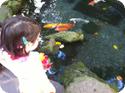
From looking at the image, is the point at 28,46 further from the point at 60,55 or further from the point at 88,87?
the point at 60,55

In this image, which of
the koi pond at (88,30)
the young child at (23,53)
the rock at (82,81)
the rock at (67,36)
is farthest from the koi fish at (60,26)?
the young child at (23,53)

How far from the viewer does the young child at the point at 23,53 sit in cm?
284

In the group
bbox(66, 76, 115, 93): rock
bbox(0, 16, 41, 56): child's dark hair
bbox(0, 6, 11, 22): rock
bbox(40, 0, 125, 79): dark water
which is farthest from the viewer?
bbox(0, 6, 11, 22): rock

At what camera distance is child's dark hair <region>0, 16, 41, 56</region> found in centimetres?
283

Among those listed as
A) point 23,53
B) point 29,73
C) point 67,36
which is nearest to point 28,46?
point 23,53

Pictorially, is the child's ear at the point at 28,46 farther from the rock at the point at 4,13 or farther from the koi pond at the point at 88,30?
the rock at the point at 4,13

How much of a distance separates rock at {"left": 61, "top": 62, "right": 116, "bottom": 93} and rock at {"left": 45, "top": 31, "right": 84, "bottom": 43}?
1.32 ft

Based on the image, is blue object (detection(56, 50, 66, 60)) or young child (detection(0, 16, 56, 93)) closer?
young child (detection(0, 16, 56, 93))

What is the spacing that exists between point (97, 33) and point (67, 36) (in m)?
0.38

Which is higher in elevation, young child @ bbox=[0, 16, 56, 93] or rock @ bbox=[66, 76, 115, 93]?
young child @ bbox=[0, 16, 56, 93]

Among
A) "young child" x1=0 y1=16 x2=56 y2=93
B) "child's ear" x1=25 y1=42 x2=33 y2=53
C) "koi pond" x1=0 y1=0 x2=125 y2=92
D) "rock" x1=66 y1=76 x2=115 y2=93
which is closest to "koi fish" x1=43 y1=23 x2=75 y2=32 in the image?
"koi pond" x1=0 y1=0 x2=125 y2=92

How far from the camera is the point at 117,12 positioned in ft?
15.7

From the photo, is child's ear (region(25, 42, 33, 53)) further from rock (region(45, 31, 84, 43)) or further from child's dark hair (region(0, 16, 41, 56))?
rock (region(45, 31, 84, 43))

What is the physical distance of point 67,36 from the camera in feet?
14.1
